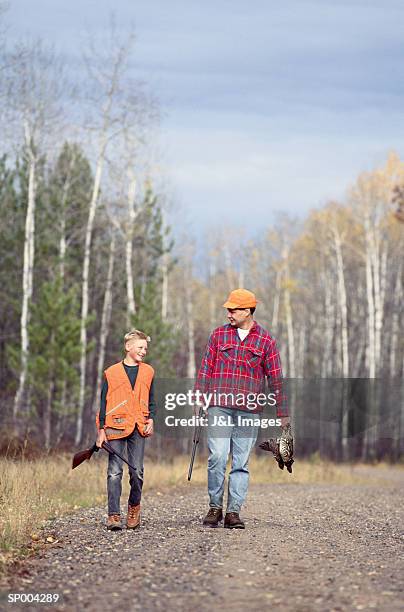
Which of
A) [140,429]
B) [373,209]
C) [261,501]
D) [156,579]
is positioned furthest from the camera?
[373,209]

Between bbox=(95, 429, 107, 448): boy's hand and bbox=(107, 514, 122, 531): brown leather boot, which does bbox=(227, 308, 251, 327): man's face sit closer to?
bbox=(95, 429, 107, 448): boy's hand

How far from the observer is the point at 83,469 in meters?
15.4

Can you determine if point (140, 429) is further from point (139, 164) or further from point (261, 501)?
point (139, 164)

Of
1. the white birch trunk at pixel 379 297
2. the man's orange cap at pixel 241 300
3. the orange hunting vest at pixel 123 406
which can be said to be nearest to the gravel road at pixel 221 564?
the orange hunting vest at pixel 123 406

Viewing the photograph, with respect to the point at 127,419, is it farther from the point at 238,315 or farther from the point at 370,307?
the point at 370,307

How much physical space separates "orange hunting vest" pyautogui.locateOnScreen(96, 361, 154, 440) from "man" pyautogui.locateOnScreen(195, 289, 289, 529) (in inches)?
21.7

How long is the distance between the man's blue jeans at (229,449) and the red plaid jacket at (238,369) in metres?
0.11

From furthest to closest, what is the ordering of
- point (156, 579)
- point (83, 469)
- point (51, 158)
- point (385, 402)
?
point (385, 402), point (51, 158), point (83, 469), point (156, 579)

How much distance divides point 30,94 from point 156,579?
25044 millimetres

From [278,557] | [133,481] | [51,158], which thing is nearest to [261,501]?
[133,481]

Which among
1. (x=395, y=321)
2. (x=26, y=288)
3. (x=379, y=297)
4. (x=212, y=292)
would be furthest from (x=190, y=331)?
(x=26, y=288)

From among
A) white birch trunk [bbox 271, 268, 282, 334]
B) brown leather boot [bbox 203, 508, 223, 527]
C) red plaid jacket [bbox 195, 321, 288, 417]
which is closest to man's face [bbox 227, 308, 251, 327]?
red plaid jacket [bbox 195, 321, 288, 417]

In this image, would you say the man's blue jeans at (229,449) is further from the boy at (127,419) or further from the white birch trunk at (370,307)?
the white birch trunk at (370,307)

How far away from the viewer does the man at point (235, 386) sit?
9.70 m
